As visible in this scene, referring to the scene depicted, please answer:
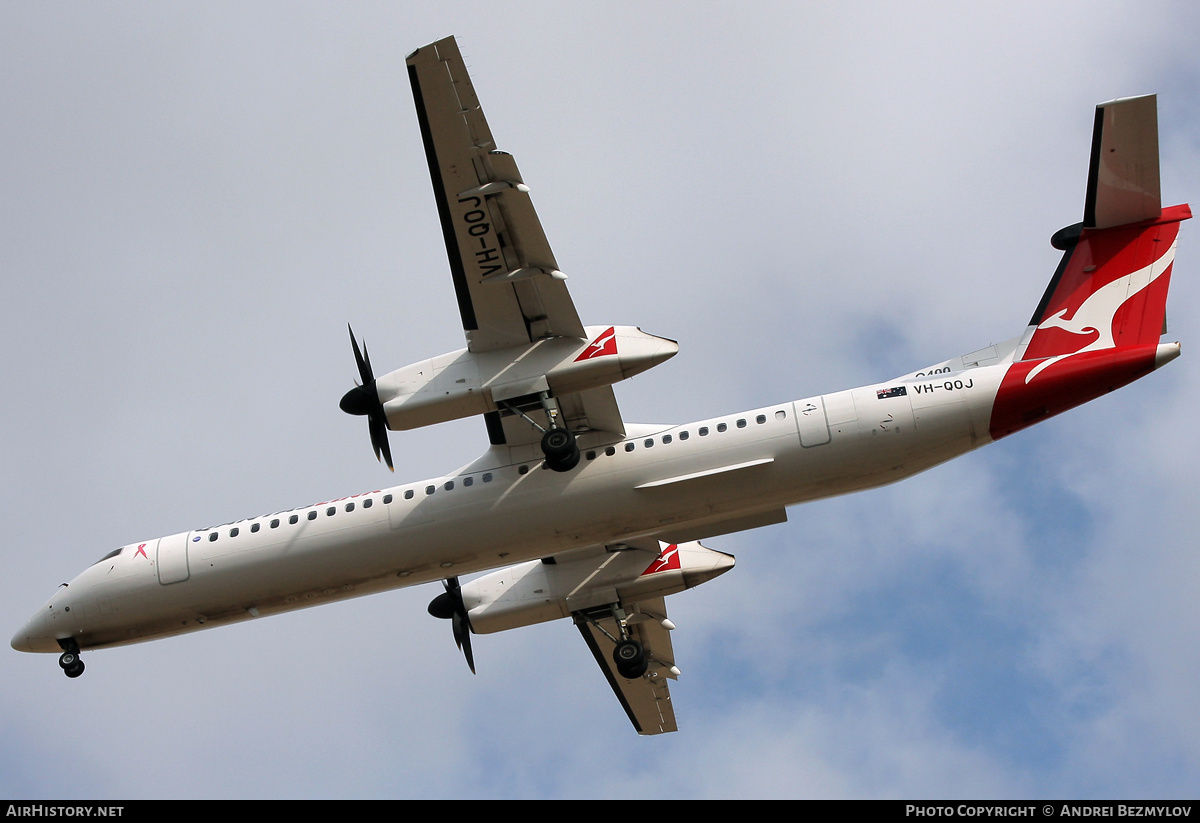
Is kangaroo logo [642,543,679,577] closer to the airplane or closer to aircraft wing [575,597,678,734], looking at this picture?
aircraft wing [575,597,678,734]

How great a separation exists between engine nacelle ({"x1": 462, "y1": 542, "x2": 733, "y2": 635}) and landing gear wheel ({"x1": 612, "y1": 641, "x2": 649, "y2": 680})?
70.1 inches

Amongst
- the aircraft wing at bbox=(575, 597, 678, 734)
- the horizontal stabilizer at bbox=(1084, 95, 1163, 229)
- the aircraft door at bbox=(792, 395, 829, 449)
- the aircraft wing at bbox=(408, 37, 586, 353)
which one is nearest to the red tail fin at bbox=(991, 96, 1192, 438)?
the horizontal stabilizer at bbox=(1084, 95, 1163, 229)

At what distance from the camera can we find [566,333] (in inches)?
713

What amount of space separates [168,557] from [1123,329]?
16140mm

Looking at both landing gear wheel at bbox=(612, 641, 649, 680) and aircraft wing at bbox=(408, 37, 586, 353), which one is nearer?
aircraft wing at bbox=(408, 37, 586, 353)

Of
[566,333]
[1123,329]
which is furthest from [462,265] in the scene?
[1123,329]

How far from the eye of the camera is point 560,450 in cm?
1786

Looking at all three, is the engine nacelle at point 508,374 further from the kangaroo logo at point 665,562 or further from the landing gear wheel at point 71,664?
the landing gear wheel at point 71,664

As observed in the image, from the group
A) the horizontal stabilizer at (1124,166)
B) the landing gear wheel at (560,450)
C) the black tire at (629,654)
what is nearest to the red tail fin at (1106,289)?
the horizontal stabilizer at (1124,166)

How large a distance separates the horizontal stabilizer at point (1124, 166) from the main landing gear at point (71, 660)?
18.7m

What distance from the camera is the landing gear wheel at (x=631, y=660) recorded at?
20.6 meters

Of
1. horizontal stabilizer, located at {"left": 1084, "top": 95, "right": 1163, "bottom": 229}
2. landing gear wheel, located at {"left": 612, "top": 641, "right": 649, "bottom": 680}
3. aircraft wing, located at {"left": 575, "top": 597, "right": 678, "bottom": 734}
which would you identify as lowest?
aircraft wing, located at {"left": 575, "top": 597, "right": 678, "bottom": 734}

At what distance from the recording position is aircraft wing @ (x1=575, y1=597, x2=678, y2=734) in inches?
931

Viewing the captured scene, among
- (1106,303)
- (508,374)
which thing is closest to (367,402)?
(508,374)
